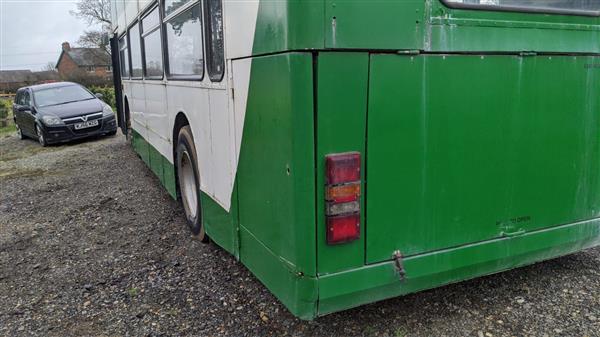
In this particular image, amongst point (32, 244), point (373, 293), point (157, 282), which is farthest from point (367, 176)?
point (32, 244)

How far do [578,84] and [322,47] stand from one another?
1.74m

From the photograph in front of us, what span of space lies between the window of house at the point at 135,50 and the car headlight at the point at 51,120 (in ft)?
18.6

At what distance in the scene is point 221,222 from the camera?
3570 mm

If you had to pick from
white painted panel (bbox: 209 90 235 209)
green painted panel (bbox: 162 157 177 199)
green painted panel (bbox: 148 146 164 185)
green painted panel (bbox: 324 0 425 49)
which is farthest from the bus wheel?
green painted panel (bbox: 324 0 425 49)

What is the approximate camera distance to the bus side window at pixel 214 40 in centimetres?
305

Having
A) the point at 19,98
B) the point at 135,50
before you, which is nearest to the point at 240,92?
the point at 135,50

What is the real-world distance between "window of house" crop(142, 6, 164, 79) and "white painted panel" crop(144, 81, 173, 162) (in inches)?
5.9

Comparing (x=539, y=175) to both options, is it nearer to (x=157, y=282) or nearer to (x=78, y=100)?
(x=157, y=282)

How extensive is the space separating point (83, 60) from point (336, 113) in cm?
6480

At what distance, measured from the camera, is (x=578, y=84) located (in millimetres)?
2949

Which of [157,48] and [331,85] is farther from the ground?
[157,48]

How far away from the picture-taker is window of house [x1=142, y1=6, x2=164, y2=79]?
201 inches

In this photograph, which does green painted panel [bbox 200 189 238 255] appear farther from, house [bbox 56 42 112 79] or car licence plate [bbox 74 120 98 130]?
house [bbox 56 42 112 79]

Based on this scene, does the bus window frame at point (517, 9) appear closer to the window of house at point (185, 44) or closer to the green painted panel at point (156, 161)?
the window of house at point (185, 44)
